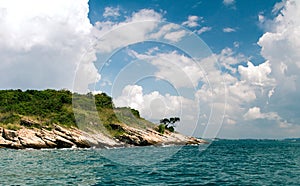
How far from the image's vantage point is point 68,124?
102m

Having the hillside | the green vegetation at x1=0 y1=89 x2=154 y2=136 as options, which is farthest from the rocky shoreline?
the hillside

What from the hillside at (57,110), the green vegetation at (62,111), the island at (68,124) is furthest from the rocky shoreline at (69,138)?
the hillside at (57,110)

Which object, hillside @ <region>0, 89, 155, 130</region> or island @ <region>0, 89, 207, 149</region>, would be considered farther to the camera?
hillside @ <region>0, 89, 155, 130</region>

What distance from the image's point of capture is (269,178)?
31172mm

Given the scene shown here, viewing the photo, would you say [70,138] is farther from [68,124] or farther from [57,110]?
[57,110]

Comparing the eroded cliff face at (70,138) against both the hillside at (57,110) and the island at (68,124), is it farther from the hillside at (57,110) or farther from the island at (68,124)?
the hillside at (57,110)

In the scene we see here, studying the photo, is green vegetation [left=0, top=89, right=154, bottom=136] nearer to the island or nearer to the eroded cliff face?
the island

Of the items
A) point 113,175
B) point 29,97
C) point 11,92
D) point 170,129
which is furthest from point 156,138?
point 113,175

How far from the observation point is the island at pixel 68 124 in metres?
86.9

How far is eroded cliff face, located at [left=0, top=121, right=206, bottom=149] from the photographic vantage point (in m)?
82.6

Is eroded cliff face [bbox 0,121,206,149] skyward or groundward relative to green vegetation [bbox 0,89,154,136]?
groundward

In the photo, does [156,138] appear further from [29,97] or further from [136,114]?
[29,97]

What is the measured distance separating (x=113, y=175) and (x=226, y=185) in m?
11.7

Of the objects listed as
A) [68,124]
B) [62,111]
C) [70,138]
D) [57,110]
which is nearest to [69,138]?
[70,138]
